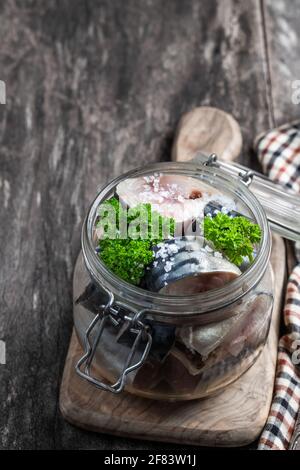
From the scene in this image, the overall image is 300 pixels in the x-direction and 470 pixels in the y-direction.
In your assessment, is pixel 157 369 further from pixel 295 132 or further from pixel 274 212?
pixel 295 132

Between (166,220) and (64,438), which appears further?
(64,438)

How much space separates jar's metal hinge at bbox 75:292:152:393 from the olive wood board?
113 millimetres

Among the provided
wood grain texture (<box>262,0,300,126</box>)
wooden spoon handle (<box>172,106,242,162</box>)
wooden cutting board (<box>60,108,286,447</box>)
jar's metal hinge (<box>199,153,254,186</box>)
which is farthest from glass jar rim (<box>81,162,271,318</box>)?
A: wood grain texture (<box>262,0,300,126</box>)

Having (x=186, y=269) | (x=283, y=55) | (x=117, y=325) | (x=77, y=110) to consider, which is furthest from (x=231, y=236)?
(x=283, y=55)

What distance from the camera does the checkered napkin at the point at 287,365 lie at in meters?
1.11

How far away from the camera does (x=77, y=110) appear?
1.65 metres

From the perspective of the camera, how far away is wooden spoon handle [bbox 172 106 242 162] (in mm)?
1497

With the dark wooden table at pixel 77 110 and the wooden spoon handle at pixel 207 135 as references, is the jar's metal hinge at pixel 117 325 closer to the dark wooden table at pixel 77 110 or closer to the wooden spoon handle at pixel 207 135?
the dark wooden table at pixel 77 110

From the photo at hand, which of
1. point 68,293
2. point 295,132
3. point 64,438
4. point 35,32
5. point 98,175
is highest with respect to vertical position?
point 35,32

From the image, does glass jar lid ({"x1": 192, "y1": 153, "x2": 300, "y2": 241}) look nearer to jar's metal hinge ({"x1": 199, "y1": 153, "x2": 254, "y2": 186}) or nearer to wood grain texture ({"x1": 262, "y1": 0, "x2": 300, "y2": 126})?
jar's metal hinge ({"x1": 199, "y1": 153, "x2": 254, "y2": 186})

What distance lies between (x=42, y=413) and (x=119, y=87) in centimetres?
84

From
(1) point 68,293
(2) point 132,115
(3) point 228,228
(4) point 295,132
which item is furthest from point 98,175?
(3) point 228,228

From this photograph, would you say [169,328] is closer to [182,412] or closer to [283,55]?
[182,412]

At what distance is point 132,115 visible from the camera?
164 cm
